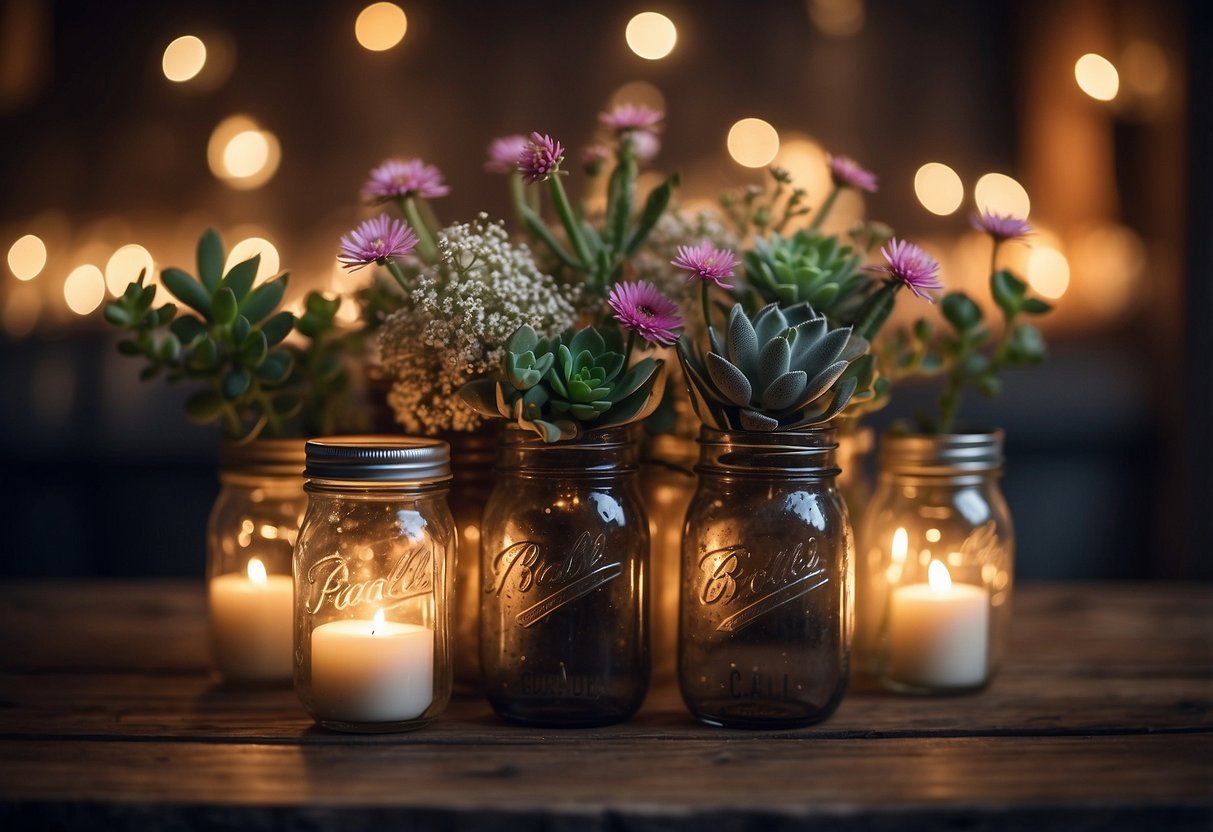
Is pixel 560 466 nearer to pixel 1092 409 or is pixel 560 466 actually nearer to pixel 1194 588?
pixel 1194 588

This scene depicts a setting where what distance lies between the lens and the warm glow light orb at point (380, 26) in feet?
8.20

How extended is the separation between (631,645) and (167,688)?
0.40 metres

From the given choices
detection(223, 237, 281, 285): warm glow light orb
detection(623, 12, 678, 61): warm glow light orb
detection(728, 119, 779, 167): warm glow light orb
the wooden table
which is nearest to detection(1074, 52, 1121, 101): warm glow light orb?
detection(728, 119, 779, 167): warm glow light orb

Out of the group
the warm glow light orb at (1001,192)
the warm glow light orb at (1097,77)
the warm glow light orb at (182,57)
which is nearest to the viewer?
the warm glow light orb at (1097,77)

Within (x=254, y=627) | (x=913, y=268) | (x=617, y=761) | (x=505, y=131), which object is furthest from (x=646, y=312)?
(x=505, y=131)

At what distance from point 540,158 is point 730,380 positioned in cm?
21

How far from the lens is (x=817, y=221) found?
3.00ft

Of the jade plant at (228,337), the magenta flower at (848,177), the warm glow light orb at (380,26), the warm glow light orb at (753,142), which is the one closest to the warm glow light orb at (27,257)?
the warm glow light orb at (380,26)

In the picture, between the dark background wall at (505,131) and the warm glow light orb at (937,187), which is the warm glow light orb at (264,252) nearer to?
the dark background wall at (505,131)

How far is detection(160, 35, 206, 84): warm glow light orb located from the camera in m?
2.47

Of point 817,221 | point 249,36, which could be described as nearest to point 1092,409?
point 817,221

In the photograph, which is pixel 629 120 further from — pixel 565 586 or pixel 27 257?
pixel 27 257

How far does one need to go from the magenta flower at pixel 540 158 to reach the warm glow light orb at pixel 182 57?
6.59 feet

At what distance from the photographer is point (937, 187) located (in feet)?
8.62
